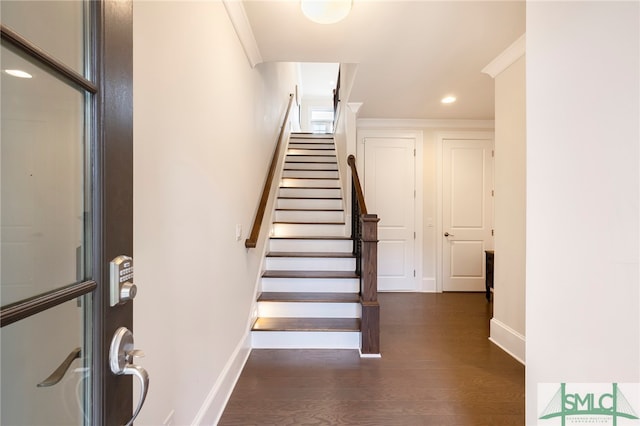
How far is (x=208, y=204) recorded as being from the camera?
4.96 feet

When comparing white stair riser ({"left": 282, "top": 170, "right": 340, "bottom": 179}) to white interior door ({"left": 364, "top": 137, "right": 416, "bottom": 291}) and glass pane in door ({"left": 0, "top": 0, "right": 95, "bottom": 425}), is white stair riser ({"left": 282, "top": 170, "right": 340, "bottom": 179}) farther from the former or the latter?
glass pane in door ({"left": 0, "top": 0, "right": 95, "bottom": 425})

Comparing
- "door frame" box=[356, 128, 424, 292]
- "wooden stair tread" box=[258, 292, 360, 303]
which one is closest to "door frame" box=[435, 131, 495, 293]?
"door frame" box=[356, 128, 424, 292]

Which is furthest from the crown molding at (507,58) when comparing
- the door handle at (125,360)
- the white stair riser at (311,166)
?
the door handle at (125,360)

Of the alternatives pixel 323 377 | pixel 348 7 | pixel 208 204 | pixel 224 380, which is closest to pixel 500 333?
pixel 323 377

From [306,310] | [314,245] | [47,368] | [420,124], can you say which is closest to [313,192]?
[314,245]

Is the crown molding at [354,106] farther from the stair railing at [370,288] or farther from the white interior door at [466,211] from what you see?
the stair railing at [370,288]

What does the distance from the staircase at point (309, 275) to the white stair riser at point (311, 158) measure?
55cm

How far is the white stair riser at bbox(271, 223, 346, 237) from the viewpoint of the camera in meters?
3.61

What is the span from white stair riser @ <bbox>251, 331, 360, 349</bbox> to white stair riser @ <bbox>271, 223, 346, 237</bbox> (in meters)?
1.39

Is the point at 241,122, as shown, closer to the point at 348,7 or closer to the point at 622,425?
the point at 348,7

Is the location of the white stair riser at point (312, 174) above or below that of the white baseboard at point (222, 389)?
above

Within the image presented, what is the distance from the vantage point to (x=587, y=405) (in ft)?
2.97

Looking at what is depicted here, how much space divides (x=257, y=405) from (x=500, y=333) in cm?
216

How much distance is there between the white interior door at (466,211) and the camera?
164 inches
